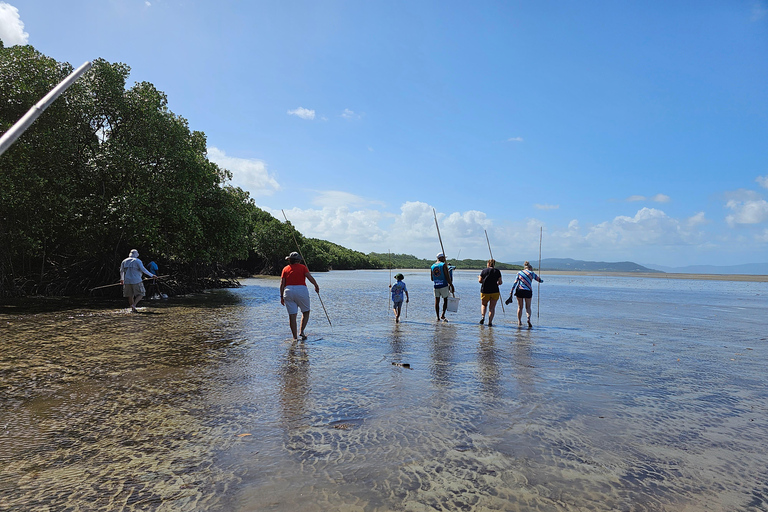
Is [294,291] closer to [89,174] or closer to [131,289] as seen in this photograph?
[131,289]

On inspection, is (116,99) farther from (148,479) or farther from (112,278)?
(148,479)

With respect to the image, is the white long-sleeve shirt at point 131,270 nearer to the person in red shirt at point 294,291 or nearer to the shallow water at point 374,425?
the shallow water at point 374,425

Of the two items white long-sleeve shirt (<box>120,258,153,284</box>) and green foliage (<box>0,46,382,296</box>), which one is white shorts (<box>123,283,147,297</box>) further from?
green foliage (<box>0,46,382,296</box>)

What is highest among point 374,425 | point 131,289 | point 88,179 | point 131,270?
point 88,179

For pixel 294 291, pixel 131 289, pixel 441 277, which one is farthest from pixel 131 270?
pixel 441 277

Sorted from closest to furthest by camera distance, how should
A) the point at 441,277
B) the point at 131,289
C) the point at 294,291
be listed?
the point at 294,291 → the point at 441,277 → the point at 131,289

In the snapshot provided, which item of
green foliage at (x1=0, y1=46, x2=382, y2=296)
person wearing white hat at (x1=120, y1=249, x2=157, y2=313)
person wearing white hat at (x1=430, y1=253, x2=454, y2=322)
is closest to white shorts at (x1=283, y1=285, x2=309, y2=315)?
person wearing white hat at (x1=430, y1=253, x2=454, y2=322)

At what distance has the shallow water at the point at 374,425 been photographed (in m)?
3.23

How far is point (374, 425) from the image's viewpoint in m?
4.59

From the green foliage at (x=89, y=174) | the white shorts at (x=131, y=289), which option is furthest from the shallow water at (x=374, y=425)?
the green foliage at (x=89, y=174)

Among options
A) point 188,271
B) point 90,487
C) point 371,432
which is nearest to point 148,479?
point 90,487

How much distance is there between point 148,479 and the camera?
3344 mm

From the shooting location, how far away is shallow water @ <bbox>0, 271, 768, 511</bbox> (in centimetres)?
323

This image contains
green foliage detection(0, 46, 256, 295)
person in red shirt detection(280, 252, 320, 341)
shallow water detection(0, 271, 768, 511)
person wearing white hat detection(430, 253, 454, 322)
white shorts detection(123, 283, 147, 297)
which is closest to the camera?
shallow water detection(0, 271, 768, 511)
